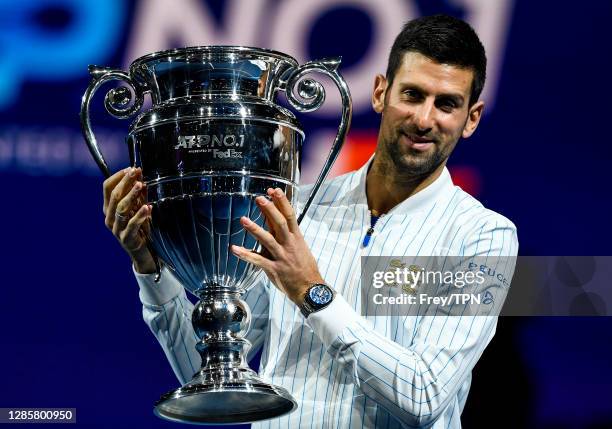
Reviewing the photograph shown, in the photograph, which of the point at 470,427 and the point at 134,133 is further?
the point at 470,427

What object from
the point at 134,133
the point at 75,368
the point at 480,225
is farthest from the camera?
the point at 75,368

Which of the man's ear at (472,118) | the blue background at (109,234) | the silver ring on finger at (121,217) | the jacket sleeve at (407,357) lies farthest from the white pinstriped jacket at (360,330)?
the blue background at (109,234)

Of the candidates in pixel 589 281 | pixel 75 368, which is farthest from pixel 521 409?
pixel 75 368

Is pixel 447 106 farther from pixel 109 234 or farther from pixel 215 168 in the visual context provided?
pixel 109 234

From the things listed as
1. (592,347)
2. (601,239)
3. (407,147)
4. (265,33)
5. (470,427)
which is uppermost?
(265,33)

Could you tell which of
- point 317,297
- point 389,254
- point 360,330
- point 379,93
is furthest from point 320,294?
point 379,93

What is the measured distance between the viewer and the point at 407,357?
2.23m

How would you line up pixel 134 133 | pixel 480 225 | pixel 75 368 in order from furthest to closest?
pixel 75 368 < pixel 480 225 < pixel 134 133

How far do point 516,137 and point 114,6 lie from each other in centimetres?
105

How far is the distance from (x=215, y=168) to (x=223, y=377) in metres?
0.37

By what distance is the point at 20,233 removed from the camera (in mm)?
2936

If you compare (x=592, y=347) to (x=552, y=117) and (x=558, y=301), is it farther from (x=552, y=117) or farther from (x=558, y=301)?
(x=552, y=117)

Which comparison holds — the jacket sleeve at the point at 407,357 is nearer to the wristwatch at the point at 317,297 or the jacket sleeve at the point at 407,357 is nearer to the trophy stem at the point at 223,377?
the wristwatch at the point at 317,297

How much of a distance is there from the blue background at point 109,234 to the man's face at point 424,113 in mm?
457
